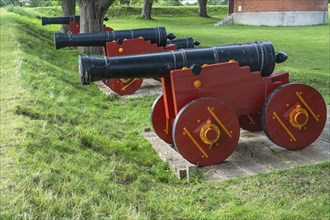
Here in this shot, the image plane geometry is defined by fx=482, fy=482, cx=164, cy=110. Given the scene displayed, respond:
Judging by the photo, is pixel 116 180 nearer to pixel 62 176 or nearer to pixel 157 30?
pixel 62 176

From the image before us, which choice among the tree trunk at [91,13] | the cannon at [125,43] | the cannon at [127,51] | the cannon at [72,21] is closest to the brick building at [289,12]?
the cannon at [72,21]

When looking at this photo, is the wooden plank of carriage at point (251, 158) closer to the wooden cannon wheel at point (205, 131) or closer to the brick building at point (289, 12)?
the wooden cannon wheel at point (205, 131)

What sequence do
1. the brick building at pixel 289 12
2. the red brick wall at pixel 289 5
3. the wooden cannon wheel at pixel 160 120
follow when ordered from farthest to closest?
the red brick wall at pixel 289 5 < the brick building at pixel 289 12 < the wooden cannon wheel at pixel 160 120

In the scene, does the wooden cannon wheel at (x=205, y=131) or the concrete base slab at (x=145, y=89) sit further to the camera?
the concrete base slab at (x=145, y=89)

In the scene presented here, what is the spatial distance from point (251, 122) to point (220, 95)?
0.90 m

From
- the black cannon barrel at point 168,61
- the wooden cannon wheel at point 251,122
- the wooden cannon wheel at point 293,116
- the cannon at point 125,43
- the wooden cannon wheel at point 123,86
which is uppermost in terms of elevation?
the black cannon barrel at point 168,61

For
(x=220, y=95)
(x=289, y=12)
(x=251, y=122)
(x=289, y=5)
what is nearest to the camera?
(x=220, y=95)

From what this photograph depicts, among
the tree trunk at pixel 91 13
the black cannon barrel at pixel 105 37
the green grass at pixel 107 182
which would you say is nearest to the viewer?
the green grass at pixel 107 182

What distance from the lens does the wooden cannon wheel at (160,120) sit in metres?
4.67

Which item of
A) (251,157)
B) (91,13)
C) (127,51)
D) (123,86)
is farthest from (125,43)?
(91,13)

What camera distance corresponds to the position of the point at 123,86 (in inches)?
302

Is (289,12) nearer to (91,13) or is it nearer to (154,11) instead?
(154,11)

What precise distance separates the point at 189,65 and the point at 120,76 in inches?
24.5

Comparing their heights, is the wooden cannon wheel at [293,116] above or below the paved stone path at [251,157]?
above
